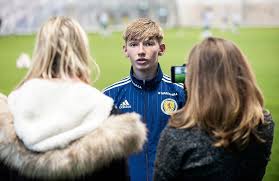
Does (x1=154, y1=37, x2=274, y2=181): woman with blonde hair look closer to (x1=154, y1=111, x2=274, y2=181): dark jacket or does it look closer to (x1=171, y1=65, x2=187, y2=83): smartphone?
(x1=154, y1=111, x2=274, y2=181): dark jacket

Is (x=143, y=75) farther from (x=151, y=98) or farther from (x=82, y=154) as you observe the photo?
(x=82, y=154)

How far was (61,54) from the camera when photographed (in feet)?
8.19

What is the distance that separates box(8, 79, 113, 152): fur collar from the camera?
2414 mm

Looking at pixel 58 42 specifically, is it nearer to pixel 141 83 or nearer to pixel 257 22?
pixel 141 83

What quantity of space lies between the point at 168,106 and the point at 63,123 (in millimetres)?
1278

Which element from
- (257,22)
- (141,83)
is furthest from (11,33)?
(141,83)

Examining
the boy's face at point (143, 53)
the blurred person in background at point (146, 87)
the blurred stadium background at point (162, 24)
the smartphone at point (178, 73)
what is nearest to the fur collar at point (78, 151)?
the smartphone at point (178, 73)

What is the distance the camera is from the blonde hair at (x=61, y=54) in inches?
98.0

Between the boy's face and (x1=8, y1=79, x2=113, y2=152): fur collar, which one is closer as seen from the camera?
(x1=8, y1=79, x2=113, y2=152): fur collar

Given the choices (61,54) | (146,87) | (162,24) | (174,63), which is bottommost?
(162,24)

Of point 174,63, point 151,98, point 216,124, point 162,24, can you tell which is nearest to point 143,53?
point 151,98

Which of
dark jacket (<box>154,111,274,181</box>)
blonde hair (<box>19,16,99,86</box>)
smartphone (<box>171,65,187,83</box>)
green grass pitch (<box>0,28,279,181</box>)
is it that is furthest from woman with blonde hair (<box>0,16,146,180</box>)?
green grass pitch (<box>0,28,279,181</box>)

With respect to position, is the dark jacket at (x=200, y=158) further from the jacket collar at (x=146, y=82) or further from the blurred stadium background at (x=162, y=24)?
the blurred stadium background at (x=162, y=24)

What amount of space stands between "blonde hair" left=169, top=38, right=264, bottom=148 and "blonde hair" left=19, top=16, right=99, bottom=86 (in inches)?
16.8
